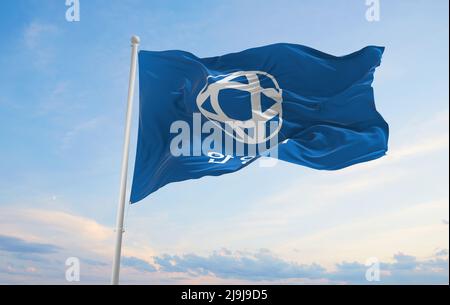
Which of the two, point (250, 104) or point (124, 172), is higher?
point (250, 104)

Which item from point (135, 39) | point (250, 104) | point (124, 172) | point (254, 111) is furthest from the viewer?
point (250, 104)

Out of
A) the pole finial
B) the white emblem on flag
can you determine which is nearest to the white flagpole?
the pole finial

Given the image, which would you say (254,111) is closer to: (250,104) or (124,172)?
(250,104)

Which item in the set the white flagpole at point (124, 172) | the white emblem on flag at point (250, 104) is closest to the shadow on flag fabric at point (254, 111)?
the white emblem on flag at point (250, 104)

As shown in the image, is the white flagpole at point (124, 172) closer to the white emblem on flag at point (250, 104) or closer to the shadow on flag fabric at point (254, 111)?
the shadow on flag fabric at point (254, 111)

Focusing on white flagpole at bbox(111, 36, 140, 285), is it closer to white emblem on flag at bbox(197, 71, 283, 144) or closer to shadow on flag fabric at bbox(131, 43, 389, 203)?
shadow on flag fabric at bbox(131, 43, 389, 203)

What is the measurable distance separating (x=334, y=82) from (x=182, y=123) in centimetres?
397

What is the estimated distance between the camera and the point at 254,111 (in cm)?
1246

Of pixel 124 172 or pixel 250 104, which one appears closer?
pixel 124 172

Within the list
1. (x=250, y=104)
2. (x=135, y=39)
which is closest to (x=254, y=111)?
(x=250, y=104)

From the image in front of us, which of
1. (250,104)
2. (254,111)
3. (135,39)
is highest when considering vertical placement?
(135,39)

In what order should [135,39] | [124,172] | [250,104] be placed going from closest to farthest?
[124,172] → [135,39] → [250,104]

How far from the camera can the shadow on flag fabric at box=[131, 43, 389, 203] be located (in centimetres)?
1141
